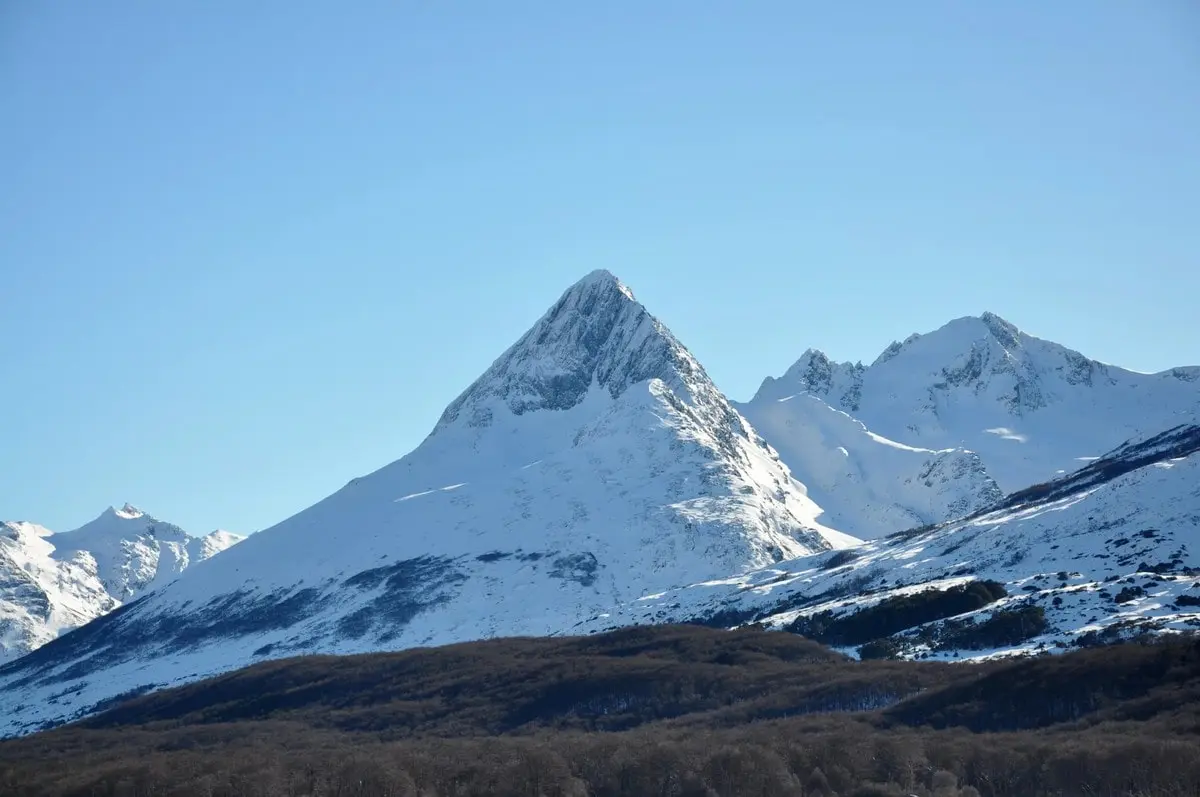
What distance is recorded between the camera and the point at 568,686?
148500mm

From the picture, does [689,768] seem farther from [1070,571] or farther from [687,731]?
[1070,571]

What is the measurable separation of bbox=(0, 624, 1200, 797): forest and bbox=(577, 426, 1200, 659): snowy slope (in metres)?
12.8

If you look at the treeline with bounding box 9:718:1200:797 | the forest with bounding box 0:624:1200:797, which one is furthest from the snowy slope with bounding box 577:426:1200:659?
the treeline with bounding box 9:718:1200:797

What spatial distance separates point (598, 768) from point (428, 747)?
941 inches

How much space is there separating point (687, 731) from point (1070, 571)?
61.4 m

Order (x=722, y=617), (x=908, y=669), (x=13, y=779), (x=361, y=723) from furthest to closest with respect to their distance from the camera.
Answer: (x=722, y=617) → (x=361, y=723) → (x=908, y=669) → (x=13, y=779)

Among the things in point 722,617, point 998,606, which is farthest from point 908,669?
point 722,617

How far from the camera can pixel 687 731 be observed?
116000 mm

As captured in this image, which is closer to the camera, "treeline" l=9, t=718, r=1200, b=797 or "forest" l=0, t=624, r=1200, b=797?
"treeline" l=9, t=718, r=1200, b=797

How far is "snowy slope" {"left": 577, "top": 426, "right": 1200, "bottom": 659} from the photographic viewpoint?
130750 millimetres

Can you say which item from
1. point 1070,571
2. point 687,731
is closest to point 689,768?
point 687,731

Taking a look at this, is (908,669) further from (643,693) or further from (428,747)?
(428,747)

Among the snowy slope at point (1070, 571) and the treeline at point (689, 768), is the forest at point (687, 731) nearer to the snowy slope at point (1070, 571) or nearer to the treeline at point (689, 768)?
the treeline at point (689, 768)

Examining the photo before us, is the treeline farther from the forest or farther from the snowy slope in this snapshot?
the snowy slope
